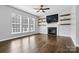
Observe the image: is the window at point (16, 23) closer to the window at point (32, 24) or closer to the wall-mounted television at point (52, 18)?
the window at point (32, 24)

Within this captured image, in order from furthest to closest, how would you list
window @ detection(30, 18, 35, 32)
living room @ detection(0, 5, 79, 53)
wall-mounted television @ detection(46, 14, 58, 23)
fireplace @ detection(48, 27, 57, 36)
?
window @ detection(30, 18, 35, 32) < fireplace @ detection(48, 27, 57, 36) < wall-mounted television @ detection(46, 14, 58, 23) < living room @ detection(0, 5, 79, 53)

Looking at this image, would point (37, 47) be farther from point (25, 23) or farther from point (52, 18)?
point (52, 18)

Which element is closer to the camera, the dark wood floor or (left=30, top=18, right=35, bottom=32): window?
the dark wood floor

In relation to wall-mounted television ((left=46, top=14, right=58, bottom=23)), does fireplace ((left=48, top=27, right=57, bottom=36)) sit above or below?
below

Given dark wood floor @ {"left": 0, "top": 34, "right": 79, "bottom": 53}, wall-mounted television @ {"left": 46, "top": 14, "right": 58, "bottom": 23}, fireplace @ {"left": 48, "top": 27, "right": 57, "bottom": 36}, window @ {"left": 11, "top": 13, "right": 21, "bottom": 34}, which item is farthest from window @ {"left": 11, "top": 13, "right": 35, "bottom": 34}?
dark wood floor @ {"left": 0, "top": 34, "right": 79, "bottom": 53}

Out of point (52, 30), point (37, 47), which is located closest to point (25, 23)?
point (52, 30)

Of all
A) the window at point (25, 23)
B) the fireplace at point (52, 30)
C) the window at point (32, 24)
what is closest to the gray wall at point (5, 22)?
the window at point (25, 23)

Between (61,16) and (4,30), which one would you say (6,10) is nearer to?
(4,30)

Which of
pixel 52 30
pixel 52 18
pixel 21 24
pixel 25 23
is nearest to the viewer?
pixel 21 24

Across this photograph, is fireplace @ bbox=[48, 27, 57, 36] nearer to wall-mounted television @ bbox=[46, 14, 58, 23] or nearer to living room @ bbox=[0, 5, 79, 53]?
living room @ bbox=[0, 5, 79, 53]
